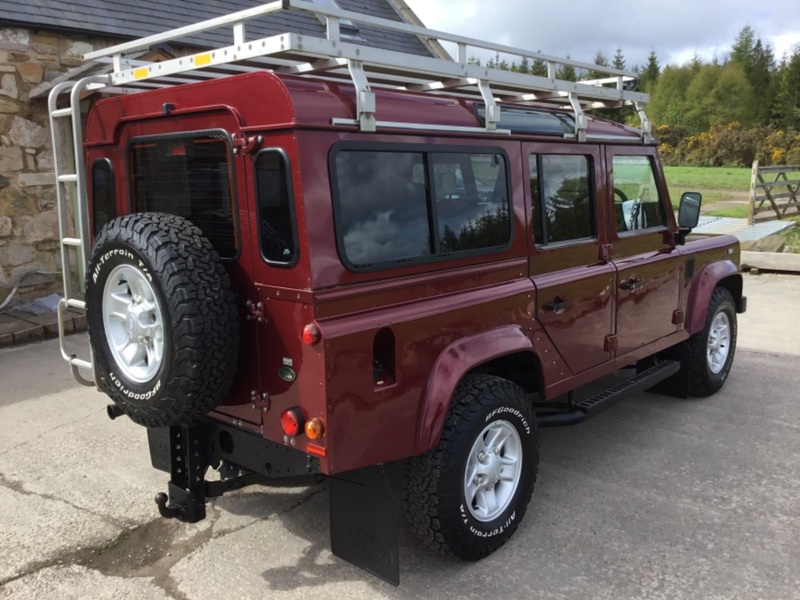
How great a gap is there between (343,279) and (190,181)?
921 mm

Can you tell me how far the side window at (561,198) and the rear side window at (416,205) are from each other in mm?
288

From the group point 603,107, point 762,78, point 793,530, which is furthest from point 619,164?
point 762,78

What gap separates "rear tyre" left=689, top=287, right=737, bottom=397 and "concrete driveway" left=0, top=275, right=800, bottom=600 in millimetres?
280

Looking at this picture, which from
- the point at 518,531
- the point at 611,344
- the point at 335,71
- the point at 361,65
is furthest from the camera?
the point at 611,344

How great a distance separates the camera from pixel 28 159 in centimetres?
793

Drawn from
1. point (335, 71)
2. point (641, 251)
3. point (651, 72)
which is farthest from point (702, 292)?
point (651, 72)

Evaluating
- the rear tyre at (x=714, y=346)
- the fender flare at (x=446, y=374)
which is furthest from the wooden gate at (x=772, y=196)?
the fender flare at (x=446, y=374)

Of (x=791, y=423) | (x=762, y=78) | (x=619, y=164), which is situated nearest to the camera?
(x=619, y=164)

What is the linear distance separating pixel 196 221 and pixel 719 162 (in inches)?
1656

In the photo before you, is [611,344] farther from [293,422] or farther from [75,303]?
[75,303]

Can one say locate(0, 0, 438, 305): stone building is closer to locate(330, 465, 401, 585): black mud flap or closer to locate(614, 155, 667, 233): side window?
locate(614, 155, 667, 233): side window

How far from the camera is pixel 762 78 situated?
63.2m

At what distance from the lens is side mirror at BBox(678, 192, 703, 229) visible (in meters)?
4.88

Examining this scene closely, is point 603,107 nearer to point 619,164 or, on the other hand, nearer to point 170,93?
point 619,164
